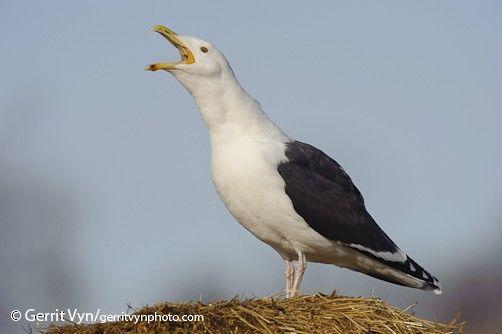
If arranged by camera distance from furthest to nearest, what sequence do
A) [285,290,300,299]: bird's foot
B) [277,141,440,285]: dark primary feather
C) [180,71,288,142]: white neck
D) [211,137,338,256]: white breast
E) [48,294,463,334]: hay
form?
1. [180,71,288,142]: white neck
2. [277,141,440,285]: dark primary feather
3. [211,137,338,256]: white breast
4. [285,290,300,299]: bird's foot
5. [48,294,463,334]: hay

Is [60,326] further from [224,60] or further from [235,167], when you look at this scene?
[224,60]

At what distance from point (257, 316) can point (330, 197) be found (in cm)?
237

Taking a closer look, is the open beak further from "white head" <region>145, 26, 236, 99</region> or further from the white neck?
the white neck

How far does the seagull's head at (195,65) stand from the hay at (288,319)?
7.89ft

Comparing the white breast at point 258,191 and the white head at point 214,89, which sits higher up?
the white head at point 214,89

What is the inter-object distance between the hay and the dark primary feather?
1264mm

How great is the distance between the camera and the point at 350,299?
38.5 feet

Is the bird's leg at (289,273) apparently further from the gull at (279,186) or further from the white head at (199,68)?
the white head at (199,68)

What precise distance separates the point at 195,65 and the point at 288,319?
2.83 m

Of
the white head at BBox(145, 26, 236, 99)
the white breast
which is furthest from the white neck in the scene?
the white breast

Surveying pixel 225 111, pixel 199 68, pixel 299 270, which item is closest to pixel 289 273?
pixel 299 270

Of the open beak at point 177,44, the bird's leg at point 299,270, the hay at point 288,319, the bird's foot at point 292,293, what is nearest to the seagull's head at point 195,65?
the open beak at point 177,44

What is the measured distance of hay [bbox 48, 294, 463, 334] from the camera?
35.2 feet

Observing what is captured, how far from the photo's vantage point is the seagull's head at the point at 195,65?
42.0ft
